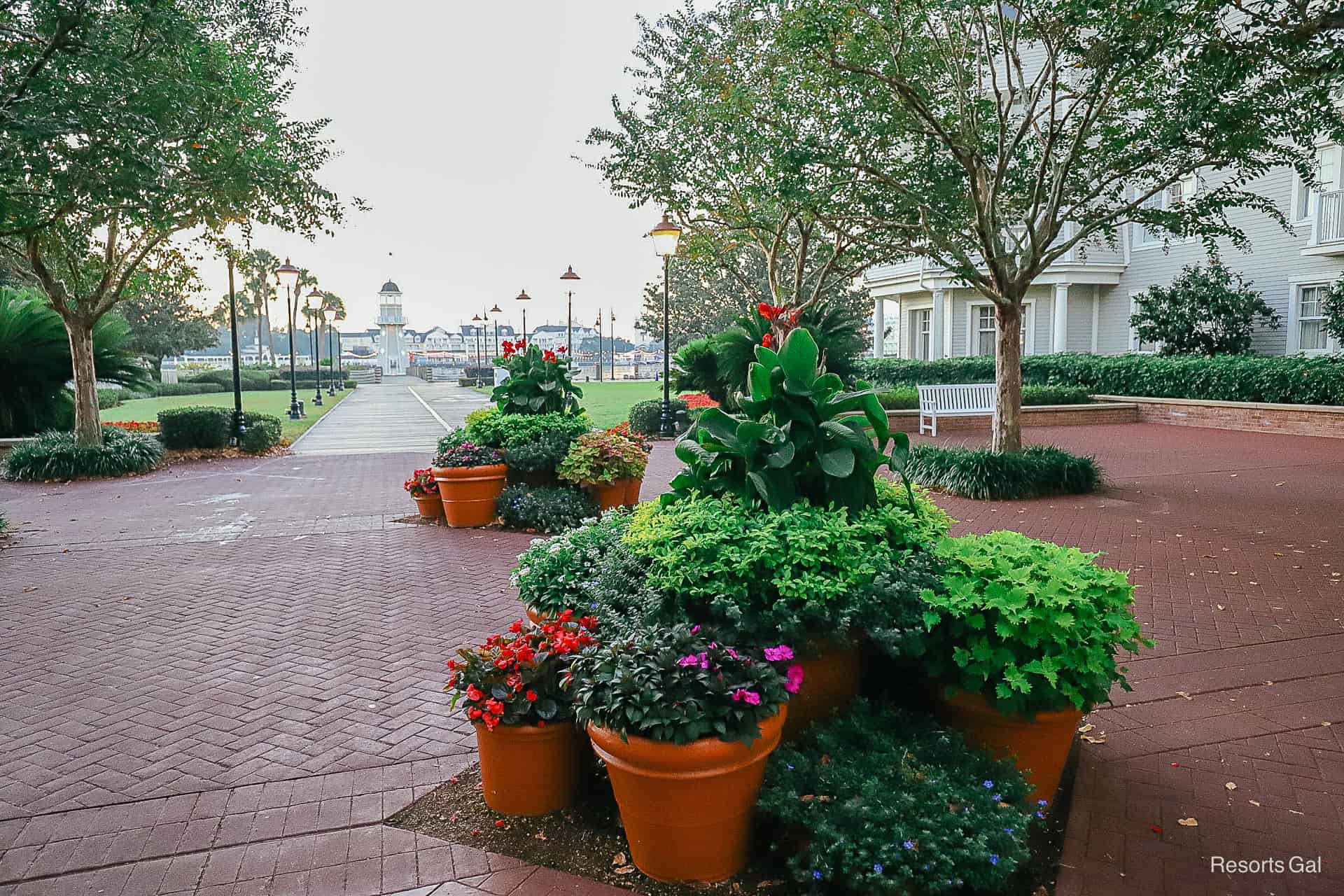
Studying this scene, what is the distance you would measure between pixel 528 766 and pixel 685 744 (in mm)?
795

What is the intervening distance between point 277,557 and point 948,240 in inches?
330

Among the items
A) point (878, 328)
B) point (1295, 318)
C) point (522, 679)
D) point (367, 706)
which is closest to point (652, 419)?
point (878, 328)

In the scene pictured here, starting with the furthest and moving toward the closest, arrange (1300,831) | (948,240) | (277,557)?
(948,240) → (277,557) → (1300,831)

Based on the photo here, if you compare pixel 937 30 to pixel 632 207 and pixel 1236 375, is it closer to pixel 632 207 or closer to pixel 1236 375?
pixel 632 207

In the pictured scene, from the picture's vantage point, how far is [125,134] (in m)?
7.86

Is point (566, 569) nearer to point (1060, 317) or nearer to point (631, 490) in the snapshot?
point (631, 490)

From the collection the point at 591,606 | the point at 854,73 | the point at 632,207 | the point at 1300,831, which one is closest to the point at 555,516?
the point at 591,606

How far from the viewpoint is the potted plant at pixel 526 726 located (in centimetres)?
307

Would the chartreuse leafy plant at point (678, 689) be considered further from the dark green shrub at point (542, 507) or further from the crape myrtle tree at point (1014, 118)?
the crape myrtle tree at point (1014, 118)

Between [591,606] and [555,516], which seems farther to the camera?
[555,516]

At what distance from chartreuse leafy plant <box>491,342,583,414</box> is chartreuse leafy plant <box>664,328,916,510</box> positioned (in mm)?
6722

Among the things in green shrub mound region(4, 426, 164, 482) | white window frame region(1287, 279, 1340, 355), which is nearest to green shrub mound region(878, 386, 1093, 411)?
white window frame region(1287, 279, 1340, 355)

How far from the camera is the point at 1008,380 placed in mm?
10422

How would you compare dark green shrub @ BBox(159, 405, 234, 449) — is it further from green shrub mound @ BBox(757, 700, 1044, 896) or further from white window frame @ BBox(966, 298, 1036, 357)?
white window frame @ BBox(966, 298, 1036, 357)
